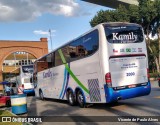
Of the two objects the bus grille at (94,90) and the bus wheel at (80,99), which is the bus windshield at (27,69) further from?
the bus grille at (94,90)

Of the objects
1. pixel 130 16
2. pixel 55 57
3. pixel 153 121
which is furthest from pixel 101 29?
pixel 130 16

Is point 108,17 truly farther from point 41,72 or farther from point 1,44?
point 1,44

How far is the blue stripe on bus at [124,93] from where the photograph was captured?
40.0 feet

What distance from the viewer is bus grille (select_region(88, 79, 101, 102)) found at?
42.4 feet

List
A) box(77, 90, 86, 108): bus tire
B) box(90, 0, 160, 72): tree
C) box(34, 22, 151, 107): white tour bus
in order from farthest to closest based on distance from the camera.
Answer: box(90, 0, 160, 72): tree → box(77, 90, 86, 108): bus tire → box(34, 22, 151, 107): white tour bus

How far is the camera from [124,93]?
1262 centimetres

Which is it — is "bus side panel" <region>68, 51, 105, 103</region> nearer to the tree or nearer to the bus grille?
the bus grille

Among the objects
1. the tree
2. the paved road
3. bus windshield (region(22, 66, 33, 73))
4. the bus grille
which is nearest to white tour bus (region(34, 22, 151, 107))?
the bus grille

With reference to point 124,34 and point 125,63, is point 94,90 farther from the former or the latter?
point 124,34

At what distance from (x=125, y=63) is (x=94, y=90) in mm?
1749

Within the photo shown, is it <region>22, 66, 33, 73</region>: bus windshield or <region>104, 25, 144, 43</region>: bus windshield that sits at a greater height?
<region>104, 25, 144, 43</region>: bus windshield

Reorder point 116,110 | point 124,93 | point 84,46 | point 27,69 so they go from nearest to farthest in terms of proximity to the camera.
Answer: point 124,93 < point 116,110 < point 84,46 < point 27,69

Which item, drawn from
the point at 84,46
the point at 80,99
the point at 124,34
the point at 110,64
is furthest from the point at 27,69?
the point at 110,64

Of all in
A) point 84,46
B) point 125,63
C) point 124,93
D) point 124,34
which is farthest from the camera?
point 84,46
